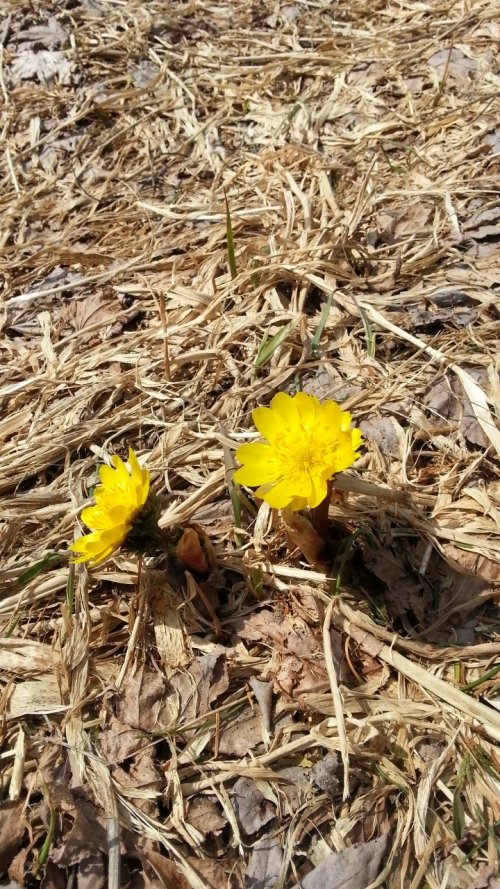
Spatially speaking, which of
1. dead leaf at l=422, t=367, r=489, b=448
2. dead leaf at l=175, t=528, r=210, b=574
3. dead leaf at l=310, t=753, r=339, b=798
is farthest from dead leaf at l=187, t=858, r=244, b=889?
dead leaf at l=422, t=367, r=489, b=448

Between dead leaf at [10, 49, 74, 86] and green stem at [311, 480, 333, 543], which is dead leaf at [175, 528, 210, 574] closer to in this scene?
green stem at [311, 480, 333, 543]

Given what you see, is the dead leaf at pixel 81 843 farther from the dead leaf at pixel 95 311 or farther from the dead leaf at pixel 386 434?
the dead leaf at pixel 95 311

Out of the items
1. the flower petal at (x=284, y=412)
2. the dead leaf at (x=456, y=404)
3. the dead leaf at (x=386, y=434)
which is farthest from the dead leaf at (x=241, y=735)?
the dead leaf at (x=456, y=404)

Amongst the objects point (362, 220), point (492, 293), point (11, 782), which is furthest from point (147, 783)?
point (362, 220)

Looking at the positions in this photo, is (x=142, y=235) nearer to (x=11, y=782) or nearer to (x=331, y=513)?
(x=331, y=513)

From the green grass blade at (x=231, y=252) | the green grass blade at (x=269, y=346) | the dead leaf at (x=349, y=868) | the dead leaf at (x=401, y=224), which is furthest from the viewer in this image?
the dead leaf at (x=401, y=224)

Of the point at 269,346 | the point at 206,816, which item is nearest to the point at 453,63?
the point at 269,346

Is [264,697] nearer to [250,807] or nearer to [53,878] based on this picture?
[250,807]
